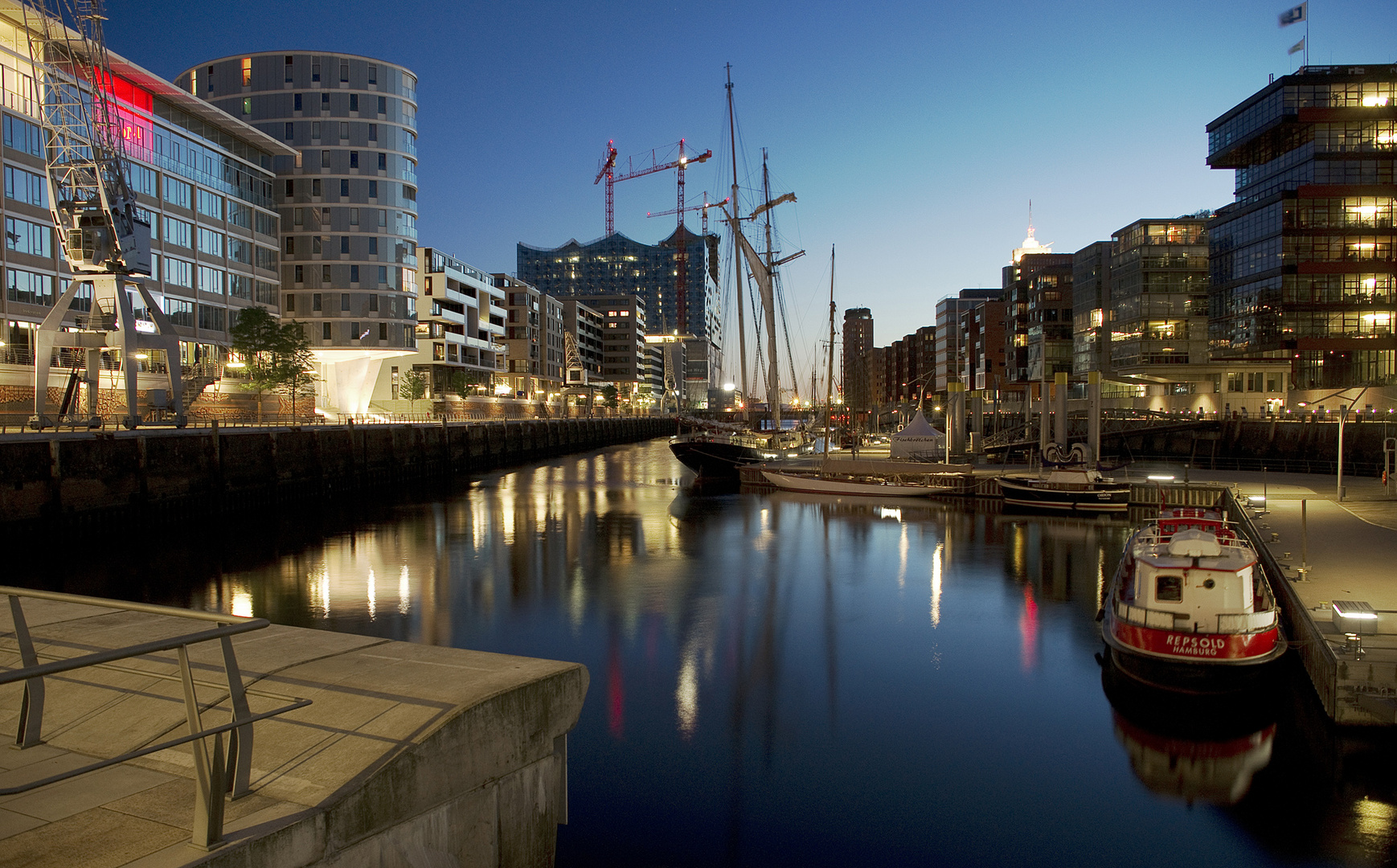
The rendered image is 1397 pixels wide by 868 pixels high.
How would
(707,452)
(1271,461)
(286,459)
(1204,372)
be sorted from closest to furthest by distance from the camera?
1. (286,459)
2. (1271,461)
3. (707,452)
4. (1204,372)

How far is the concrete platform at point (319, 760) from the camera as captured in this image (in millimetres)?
4867

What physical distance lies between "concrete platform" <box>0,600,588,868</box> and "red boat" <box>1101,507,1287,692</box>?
45.9 ft

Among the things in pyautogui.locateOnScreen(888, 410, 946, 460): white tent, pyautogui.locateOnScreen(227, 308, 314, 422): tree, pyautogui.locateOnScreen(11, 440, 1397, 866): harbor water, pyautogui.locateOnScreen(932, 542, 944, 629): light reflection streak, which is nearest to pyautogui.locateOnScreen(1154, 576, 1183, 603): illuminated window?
pyautogui.locateOnScreen(11, 440, 1397, 866): harbor water

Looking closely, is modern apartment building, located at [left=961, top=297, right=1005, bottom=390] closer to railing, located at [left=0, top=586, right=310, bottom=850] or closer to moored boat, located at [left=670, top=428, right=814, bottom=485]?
moored boat, located at [left=670, top=428, right=814, bottom=485]

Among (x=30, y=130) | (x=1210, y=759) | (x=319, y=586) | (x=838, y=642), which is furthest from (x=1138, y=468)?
(x=30, y=130)

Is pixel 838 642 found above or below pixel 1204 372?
below

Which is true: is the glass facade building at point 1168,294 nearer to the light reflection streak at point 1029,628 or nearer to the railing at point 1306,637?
the light reflection streak at point 1029,628

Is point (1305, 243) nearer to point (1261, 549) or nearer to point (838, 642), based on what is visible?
point (1261, 549)

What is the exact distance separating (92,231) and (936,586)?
43395mm

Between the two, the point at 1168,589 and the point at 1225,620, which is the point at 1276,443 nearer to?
the point at 1168,589

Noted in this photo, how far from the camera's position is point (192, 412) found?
5681 cm

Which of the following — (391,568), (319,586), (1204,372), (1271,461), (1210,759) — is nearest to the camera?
(1210,759)

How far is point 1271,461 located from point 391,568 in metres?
56.2

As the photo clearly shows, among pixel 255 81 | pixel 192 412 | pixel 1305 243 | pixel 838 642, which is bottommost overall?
pixel 838 642
